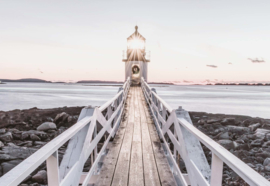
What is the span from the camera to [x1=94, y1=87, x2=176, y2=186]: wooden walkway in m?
3.07

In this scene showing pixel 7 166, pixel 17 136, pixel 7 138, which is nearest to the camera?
pixel 7 166

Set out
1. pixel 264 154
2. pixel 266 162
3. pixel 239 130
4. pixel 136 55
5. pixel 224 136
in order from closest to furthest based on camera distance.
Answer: pixel 266 162 < pixel 264 154 < pixel 224 136 < pixel 239 130 < pixel 136 55

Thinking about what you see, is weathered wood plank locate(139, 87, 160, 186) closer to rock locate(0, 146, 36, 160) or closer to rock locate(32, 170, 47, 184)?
rock locate(32, 170, 47, 184)

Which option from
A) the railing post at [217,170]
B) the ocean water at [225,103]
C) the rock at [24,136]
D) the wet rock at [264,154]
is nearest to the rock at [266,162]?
the wet rock at [264,154]

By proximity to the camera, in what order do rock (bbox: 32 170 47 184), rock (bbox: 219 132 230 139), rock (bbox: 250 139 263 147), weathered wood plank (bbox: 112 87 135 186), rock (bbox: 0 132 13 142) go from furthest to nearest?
rock (bbox: 219 132 230 139)
rock (bbox: 0 132 13 142)
rock (bbox: 250 139 263 147)
rock (bbox: 32 170 47 184)
weathered wood plank (bbox: 112 87 135 186)

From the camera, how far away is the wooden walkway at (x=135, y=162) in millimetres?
3070

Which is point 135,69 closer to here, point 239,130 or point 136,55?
point 136,55

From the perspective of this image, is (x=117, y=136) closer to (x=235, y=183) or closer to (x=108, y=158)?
(x=108, y=158)

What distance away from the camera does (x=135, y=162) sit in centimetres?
374

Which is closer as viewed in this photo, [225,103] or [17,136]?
[17,136]

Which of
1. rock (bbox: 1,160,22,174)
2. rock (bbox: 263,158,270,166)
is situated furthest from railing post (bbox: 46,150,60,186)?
rock (bbox: 263,158,270,166)

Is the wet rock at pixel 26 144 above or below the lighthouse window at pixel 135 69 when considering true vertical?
below

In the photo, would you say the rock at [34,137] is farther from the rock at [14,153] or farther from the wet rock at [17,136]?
the rock at [14,153]

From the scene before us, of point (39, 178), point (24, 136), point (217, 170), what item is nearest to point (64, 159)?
point (217, 170)
